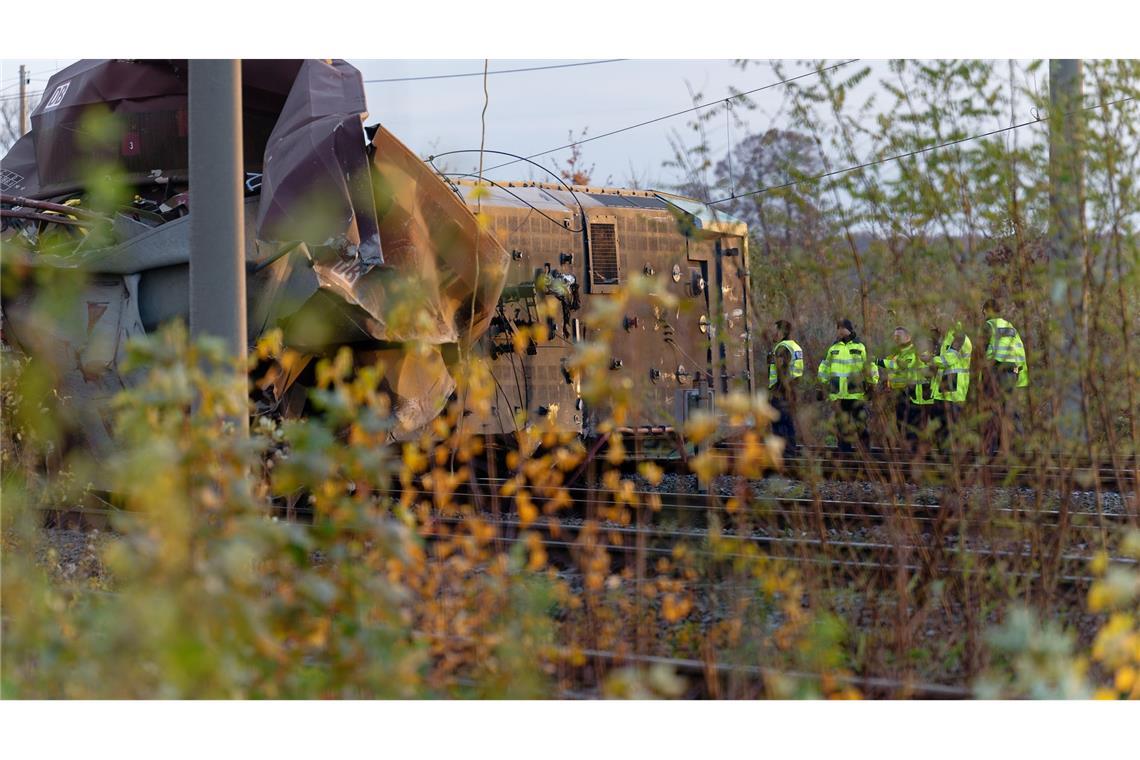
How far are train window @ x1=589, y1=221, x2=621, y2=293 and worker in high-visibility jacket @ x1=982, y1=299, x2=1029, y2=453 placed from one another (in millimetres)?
6652

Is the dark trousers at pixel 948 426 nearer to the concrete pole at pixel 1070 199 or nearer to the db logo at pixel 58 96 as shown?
the concrete pole at pixel 1070 199

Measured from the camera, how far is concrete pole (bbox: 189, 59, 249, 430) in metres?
5.34

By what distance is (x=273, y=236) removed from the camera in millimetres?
8445

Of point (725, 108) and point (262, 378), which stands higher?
point (725, 108)

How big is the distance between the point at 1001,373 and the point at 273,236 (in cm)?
522

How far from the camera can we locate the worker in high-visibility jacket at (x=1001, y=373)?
19.3 ft

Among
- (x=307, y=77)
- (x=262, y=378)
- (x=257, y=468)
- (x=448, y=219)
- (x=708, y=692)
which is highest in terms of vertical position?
(x=307, y=77)

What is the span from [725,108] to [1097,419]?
2633 millimetres

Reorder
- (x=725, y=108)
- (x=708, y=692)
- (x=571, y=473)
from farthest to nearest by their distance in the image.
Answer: (x=571, y=473), (x=725, y=108), (x=708, y=692)

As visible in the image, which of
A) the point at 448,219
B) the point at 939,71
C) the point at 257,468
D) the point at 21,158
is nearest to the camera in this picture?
the point at 257,468

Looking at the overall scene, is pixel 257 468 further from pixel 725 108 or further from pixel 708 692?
pixel 725 108

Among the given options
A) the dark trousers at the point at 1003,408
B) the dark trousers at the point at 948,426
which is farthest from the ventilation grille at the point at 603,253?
the dark trousers at the point at 1003,408

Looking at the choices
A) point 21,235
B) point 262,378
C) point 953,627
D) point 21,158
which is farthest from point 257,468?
point 21,158

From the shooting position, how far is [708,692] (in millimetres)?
4863
